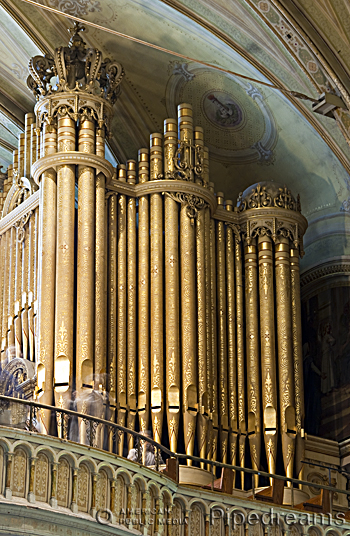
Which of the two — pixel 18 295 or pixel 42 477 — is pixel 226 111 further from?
pixel 42 477

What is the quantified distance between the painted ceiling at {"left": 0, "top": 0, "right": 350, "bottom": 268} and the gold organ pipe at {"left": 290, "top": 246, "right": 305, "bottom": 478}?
1.27 m

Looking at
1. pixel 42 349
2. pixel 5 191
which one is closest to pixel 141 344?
pixel 42 349

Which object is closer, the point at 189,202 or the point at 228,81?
the point at 189,202

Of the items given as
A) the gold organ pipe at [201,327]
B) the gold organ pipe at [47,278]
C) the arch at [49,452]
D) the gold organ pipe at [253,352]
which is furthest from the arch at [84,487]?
the gold organ pipe at [253,352]

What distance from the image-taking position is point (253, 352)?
16.1 meters

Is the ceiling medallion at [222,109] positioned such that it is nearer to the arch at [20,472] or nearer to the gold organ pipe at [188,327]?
the gold organ pipe at [188,327]

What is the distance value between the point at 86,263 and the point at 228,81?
13.9 ft

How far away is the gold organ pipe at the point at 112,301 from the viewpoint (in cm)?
1470

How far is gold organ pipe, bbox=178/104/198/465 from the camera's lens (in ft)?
48.9

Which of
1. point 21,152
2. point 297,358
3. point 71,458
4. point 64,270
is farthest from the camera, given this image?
point 21,152

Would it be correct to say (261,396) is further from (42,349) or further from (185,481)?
(42,349)

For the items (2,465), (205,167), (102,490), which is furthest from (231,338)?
(2,465)

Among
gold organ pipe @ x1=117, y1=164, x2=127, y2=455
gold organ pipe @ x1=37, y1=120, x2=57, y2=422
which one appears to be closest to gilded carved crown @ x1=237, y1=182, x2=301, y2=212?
gold organ pipe @ x1=117, y1=164, x2=127, y2=455

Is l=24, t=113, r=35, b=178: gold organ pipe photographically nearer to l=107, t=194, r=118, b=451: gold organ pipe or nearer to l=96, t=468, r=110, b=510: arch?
l=107, t=194, r=118, b=451: gold organ pipe
